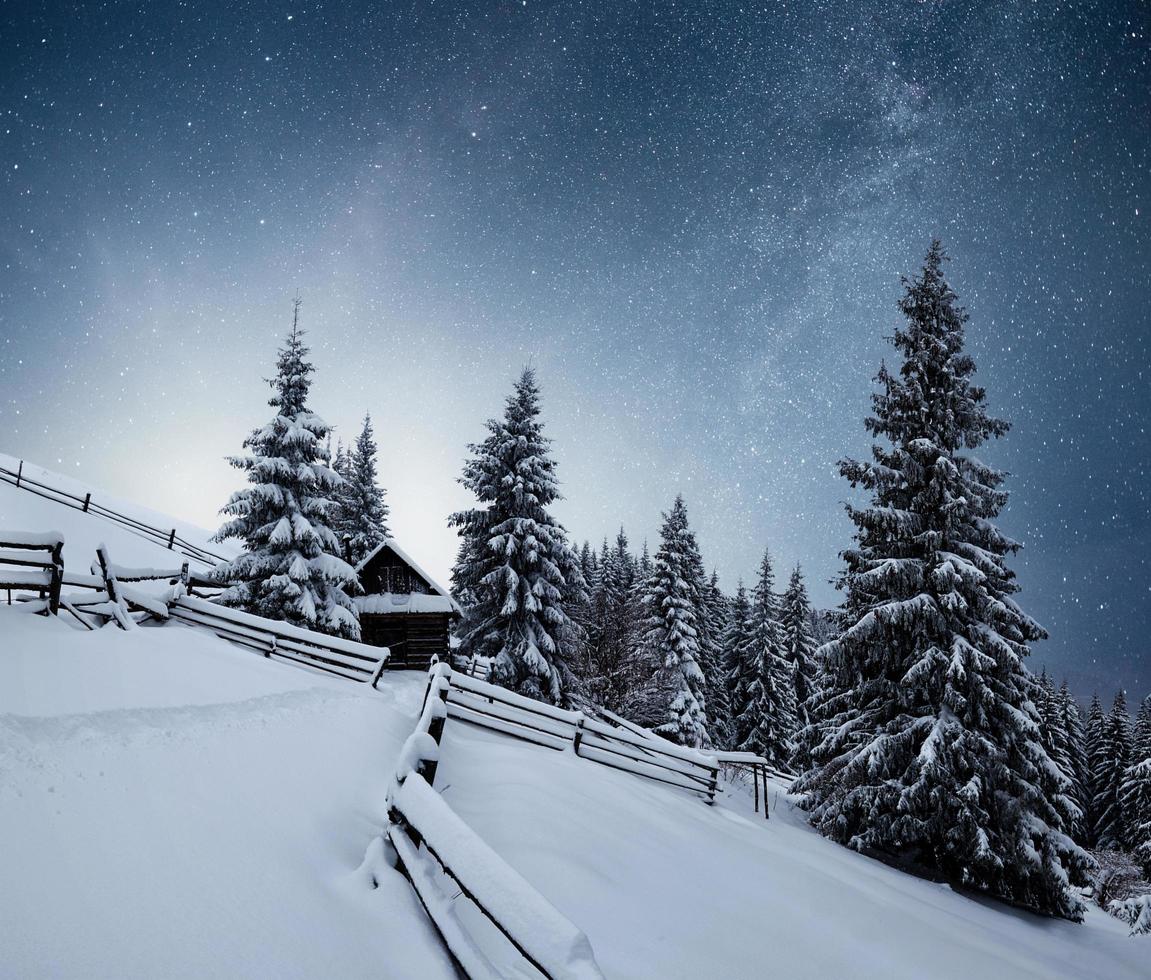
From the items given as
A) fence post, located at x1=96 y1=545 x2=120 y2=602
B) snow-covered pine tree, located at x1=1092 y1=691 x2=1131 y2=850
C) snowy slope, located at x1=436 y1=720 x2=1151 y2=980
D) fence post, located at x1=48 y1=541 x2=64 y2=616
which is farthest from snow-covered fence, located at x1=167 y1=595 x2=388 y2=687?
snow-covered pine tree, located at x1=1092 y1=691 x2=1131 y2=850

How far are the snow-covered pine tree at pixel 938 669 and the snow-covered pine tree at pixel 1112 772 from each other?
40.6m

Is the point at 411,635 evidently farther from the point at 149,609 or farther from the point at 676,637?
the point at 149,609

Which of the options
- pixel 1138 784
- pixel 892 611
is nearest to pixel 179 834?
pixel 892 611

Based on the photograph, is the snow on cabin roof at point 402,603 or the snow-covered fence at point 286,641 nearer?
the snow-covered fence at point 286,641

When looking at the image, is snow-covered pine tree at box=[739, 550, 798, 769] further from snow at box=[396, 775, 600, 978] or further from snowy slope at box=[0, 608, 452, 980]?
snow at box=[396, 775, 600, 978]

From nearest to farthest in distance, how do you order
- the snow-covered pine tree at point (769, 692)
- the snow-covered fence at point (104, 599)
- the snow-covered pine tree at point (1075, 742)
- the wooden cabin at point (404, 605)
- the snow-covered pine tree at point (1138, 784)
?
the snow-covered fence at point (104, 599), the wooden cabin at point (404, 605), the snow-covered pine tree at point (1138, 784), the snow-covered pine tree at point (769, 692), the snow-covered pine tree at point (1075, 742)

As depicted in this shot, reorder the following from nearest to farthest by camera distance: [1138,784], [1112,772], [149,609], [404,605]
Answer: [149,609], [404,605], [1138,784], [1112,772]

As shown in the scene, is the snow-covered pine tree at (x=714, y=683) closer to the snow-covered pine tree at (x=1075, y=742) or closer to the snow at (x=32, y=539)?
the snow at (x=32, y=539)

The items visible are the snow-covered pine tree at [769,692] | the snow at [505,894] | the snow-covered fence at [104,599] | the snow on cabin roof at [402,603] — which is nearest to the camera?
the snow at [505,894]

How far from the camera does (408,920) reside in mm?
3873

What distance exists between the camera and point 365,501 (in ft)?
104

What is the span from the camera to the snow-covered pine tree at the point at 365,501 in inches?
1187

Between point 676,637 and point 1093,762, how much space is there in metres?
46.5

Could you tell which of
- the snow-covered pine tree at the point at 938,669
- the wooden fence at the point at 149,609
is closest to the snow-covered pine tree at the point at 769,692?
the snow-covered pine tree at the point at 938,669
